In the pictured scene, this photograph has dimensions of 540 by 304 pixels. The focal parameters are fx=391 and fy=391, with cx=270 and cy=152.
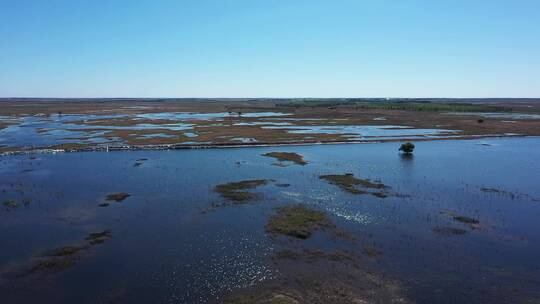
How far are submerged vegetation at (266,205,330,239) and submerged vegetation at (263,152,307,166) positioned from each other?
54.0 feet

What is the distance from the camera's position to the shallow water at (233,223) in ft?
57.6

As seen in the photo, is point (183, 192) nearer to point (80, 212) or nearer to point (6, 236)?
point (80, 212)

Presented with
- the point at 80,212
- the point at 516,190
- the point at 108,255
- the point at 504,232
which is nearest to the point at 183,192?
the point at 80,212

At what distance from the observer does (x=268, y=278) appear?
712 inches

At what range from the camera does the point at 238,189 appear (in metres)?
33.1

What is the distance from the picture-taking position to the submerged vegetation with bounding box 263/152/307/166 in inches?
1772

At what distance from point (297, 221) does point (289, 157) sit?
22507 millimetres

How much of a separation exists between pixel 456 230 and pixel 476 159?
27.1 m

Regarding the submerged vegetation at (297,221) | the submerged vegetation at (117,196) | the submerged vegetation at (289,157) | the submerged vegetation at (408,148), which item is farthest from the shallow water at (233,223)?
the submerged vegetation at (408,148)

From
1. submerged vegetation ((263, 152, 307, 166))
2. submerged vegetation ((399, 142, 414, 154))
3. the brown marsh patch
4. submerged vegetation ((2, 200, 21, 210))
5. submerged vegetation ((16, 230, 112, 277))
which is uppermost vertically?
submerged vegetation ((399, 142, 414, 154))

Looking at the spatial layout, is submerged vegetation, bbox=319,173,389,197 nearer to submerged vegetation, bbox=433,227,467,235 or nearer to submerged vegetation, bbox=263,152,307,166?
submerged vegetation, bbox=263,152,307,166

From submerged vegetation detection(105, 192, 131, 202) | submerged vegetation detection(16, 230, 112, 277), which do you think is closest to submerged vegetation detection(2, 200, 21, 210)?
submerged vegetation detection(105, 192, 131, 202)

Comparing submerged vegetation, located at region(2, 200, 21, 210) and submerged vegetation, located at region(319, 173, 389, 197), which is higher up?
submerged vegetation, located at region(319, 173, 389, 197)

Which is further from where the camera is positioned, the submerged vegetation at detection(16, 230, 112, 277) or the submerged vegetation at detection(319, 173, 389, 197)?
the submerged vegetation at detection(319, 173, 389, 197)
